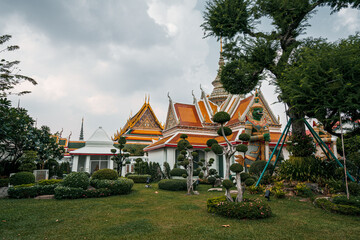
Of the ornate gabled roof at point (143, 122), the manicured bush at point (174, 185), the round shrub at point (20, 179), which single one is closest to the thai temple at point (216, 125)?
the manicured bush at point (174, 185)

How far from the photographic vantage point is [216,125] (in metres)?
21.9

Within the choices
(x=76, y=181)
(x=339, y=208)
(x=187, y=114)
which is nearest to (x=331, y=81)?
(x=339, y=208)

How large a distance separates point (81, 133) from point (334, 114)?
216 ft

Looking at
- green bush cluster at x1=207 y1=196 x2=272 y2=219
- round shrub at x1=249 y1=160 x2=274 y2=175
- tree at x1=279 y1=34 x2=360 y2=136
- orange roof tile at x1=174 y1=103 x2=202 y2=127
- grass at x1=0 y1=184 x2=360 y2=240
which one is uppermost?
orange roof tile at x1=174 y1=103 x2=202 y2=127

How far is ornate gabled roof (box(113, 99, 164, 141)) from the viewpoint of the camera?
108 feet

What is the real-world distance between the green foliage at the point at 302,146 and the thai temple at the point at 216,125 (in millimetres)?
4980

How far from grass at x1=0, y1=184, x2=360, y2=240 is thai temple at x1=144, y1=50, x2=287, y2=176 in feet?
29.9

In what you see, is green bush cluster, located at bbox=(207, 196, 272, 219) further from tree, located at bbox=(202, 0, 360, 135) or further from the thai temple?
the thai temple

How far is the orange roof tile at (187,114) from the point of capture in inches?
846

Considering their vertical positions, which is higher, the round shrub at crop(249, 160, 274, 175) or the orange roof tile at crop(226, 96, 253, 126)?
the orange roof tile at crop(226, 96, 253, 126)

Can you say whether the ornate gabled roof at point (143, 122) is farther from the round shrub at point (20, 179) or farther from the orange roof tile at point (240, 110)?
the round shrub at point (20, 179)

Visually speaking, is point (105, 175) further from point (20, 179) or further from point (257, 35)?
point (257, 35)

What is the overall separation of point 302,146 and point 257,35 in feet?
20.9

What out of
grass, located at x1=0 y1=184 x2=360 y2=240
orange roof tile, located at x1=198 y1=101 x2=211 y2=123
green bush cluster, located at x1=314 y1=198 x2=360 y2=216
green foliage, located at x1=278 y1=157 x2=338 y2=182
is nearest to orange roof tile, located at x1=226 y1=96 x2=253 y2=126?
orange roof tile, located at x1=198 y1=101 x2=211 y2=123
